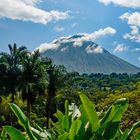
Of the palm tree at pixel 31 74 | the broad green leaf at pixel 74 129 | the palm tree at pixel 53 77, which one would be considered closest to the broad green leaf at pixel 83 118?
the broad green leaf at pixel 74 129

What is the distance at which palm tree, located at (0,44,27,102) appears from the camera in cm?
4488

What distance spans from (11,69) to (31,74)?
249cm

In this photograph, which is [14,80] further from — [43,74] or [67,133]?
[67,133]

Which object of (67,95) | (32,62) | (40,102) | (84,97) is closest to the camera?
(84,97)

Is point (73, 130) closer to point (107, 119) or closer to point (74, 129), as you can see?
point (74, 129)

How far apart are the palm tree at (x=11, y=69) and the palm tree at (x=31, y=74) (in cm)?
97

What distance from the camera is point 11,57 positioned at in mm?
46250

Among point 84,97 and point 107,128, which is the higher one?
point 84,97

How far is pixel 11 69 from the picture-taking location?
149 feet

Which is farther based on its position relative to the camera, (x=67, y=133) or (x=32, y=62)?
(x=32, y=62)

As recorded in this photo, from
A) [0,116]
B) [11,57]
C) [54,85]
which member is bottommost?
[0,116]

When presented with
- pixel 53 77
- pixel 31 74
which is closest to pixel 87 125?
pixel 31 74

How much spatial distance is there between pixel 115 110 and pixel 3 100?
48301 millimetres

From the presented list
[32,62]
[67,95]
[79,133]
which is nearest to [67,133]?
[79,133]
